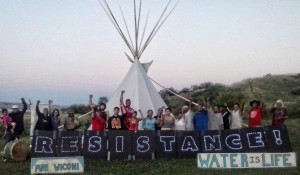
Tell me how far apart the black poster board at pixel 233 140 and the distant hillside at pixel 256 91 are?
36.7 ft

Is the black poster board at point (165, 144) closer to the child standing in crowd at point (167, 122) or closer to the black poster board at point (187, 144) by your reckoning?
the black poster board at point (187, 144)

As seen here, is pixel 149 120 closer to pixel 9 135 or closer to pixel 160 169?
pixel 160 169

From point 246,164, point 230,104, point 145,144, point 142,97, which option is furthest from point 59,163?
point 230,104

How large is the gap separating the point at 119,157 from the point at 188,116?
2410 millimetres

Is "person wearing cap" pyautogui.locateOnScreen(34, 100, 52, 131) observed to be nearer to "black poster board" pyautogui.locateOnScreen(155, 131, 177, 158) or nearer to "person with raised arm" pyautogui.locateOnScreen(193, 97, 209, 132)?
"black poster board" pyautogui.locateOnScreen(155, 131, 177, 158)

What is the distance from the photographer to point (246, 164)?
27.3ft

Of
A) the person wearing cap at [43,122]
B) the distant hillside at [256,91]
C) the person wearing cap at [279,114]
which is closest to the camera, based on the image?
the person wearing cap at [279,114]

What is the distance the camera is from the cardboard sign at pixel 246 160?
8.25 m

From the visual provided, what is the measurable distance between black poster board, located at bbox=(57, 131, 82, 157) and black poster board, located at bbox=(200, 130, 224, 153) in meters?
3.21

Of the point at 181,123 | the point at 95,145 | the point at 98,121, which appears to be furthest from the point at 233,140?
the point at 98,121

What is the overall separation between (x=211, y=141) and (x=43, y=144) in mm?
4330

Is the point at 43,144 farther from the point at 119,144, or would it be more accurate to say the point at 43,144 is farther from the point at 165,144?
the point at 165,144

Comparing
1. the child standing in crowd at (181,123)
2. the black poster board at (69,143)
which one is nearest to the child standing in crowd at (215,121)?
the child standing in crowd at (181,123)

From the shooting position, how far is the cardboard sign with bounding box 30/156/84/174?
828 cm
